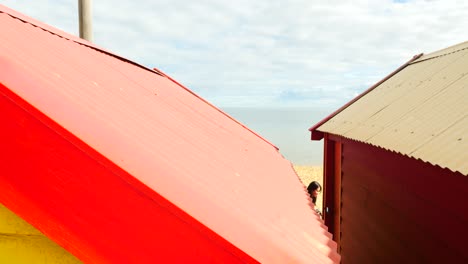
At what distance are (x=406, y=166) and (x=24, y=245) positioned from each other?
5107 millimetres

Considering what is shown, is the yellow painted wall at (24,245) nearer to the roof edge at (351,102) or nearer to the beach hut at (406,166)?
the beach hut at (406,166)

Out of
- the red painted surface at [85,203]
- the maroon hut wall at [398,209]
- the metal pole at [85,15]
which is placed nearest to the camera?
the red painted surface at [85,203]

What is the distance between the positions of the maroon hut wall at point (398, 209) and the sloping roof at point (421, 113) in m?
0.42

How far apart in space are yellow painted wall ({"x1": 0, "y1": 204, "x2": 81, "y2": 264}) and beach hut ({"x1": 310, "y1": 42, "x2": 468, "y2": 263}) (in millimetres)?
2923

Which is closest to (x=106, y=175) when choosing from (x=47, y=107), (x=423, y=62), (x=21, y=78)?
(x=47, y=107)

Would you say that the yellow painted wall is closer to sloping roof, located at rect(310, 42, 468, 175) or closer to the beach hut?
sloping roof, located at rect(310, 42, 468, 175)

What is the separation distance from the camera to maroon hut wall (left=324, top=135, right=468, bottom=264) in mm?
4383

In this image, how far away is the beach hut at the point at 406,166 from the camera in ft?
13.8

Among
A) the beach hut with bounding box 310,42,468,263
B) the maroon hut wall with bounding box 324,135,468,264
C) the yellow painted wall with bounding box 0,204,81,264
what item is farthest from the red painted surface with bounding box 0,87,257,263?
the maroon hut wall with bounding box 324,135,468,264

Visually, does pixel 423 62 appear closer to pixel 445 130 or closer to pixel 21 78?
pixel 445 130

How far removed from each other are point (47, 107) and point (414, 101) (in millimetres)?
5901

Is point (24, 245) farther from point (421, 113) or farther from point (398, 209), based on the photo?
point (398, 209)

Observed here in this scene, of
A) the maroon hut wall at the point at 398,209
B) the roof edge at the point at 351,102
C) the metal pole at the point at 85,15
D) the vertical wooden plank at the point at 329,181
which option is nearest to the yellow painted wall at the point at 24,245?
the maroon hut wall at the point at 398,209

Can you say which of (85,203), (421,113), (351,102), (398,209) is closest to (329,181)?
(351,102)
